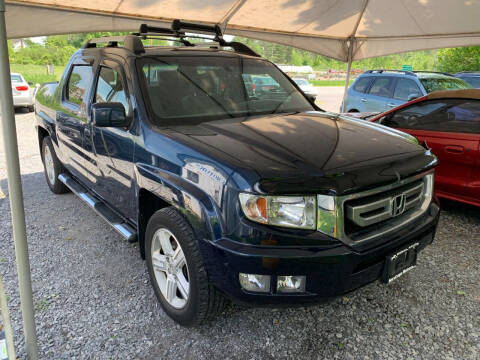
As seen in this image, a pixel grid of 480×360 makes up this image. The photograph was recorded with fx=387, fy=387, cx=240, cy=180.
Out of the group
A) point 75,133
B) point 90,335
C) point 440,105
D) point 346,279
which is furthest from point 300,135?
point 440,105

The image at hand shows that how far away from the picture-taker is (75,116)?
3715 millimetres

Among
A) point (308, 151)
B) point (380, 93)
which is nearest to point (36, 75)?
point (380, 93)

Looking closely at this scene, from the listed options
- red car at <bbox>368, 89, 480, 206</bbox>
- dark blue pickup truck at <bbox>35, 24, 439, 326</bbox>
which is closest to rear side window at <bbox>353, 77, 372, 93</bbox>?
red car at <bbox>368, 89, 480, 206</bbox>

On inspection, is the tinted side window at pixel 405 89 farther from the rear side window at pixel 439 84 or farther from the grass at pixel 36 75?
the grass at pixel 36 75

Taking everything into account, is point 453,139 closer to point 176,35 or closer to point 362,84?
point 176,35

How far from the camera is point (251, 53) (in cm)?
394

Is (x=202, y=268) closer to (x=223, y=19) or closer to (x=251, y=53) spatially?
(x=251, y=53)

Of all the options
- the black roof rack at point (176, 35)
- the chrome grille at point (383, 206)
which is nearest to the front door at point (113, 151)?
the black roof rack at point (176, 35)

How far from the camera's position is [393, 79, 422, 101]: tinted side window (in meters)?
8.92

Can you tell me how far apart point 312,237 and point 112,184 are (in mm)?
1901

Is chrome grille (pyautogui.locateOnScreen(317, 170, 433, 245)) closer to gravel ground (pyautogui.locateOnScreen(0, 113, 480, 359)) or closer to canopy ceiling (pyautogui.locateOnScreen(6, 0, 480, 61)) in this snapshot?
gravel ground (pyautogui.locateOnScreen(0, 113, 480, 359))

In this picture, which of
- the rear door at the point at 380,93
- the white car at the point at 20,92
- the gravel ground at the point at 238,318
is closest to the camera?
the gravel ground at the point at 238,318

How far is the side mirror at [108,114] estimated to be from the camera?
2.62 m

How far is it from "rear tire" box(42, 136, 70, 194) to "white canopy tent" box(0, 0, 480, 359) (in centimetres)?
151
